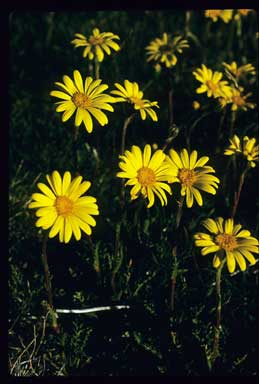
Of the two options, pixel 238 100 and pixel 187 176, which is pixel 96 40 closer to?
pixel 238 100

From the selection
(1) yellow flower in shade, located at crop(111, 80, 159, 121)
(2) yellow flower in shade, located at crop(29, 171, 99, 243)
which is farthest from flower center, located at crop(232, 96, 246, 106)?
(2) yellow flower in shade, located at crop(29, 171, 99, 243)

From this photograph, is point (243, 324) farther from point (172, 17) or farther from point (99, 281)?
point (172, 17)

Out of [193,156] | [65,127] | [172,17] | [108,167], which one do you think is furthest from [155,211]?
[172,17]

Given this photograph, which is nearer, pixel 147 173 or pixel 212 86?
pixel 147 173

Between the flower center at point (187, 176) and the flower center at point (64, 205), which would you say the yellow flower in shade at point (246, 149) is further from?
the flower center at point (64, 205)

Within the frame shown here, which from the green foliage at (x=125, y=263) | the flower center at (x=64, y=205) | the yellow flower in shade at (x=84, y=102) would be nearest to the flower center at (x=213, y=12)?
the green foliage at (x=125, y=263)

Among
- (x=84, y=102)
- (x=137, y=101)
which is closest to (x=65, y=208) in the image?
(x=84, y=102)

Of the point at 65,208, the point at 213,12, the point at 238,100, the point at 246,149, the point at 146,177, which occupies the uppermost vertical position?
the point at 213,12
